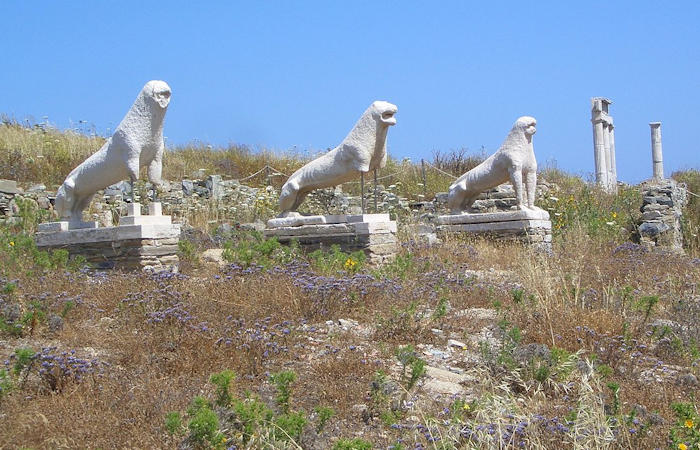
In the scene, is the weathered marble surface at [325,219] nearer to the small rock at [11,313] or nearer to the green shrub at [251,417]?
the small rock at [11,313]

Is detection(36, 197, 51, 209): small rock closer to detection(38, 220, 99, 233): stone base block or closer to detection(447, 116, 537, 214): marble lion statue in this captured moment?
detection(38, 220, 99, 233): stone base block

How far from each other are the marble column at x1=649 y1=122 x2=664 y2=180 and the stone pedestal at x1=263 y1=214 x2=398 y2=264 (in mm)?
17125

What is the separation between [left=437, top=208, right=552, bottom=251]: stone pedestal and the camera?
11.0 meters

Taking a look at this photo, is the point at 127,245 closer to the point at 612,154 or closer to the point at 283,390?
the point at 283,390

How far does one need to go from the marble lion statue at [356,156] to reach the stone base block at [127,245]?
2271 mm

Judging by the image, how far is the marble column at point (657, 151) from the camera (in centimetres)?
2338

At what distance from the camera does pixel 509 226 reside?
441 inches

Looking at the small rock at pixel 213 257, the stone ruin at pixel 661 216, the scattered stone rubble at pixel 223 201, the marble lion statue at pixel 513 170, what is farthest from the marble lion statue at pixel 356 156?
the stone ruin at pixel 661 216

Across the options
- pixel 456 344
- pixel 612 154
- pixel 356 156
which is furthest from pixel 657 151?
pixel 456 344

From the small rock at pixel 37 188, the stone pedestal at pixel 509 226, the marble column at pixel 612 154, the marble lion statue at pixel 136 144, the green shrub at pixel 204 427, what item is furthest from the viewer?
the marble column at pixel 612 154

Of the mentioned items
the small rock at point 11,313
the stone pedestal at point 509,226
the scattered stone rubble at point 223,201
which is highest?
the scattered stone rubble at point 223,201

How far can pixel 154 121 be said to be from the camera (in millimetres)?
7984

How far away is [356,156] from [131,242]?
3066 millimetres

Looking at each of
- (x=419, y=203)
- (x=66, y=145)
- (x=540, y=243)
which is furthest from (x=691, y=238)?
(x=66, y=145)
